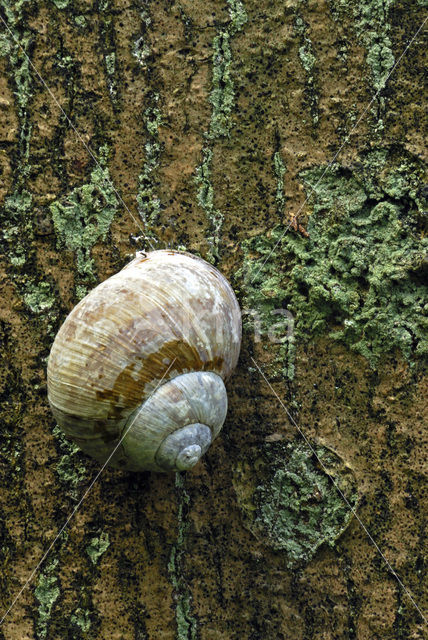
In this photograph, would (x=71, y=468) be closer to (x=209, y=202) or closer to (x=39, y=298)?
(x=39, y=298)

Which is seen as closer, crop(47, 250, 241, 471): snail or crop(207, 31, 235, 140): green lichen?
crop(47, 250, 241, 471): snail

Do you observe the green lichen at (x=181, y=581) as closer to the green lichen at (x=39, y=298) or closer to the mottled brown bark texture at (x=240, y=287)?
the mottled brown bark texture at (x=240, y=287)

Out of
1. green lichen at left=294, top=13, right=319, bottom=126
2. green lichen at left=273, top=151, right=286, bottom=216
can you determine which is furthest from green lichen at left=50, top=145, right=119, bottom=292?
green lichen at left=294, top=13, right=319, bottom=126

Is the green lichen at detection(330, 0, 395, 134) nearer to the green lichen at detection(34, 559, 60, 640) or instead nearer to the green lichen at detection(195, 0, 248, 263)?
the green lichen at detection(195, 0, 248, 263)

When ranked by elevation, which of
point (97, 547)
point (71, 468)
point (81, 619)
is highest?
point (71, 468)

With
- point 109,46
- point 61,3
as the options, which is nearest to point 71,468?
point 109,46

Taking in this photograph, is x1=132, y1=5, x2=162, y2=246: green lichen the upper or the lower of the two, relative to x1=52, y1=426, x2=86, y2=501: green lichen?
upper
